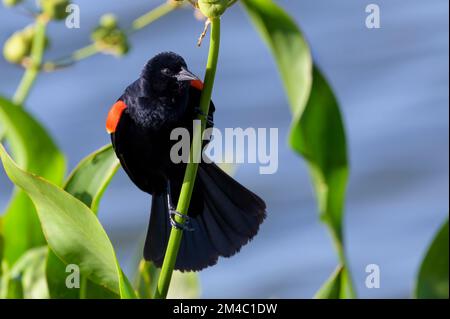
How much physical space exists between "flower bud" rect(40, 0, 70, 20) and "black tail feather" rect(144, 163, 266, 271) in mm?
590

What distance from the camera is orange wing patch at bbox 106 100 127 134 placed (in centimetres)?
186

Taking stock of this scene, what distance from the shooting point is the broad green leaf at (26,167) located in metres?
2.53

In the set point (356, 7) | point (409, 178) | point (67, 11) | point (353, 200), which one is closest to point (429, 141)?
point (409, 178)

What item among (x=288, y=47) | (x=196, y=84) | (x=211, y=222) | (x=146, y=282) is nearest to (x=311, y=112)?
(x=288, y=47)

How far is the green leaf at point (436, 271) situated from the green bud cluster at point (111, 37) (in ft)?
2.72

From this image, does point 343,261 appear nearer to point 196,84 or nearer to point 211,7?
point 196,84

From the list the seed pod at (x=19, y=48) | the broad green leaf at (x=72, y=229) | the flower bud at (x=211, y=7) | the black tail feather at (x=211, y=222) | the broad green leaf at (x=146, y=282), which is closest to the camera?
Answer: the flower bud at (x=211, y=7)

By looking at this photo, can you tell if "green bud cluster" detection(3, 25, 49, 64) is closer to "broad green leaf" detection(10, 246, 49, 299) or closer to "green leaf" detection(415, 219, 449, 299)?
"broad green leaf" detection(10, 246, 49, 299)

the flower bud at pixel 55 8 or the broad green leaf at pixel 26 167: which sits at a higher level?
the flower bud at pixel 55 8

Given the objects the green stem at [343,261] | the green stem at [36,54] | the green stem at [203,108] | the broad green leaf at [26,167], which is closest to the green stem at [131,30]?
the green stem at [36,54]

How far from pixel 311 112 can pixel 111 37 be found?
51 cm

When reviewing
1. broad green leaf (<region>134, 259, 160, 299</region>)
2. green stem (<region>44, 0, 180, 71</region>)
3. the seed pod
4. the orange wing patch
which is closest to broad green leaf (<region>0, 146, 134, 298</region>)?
the orange wing patch

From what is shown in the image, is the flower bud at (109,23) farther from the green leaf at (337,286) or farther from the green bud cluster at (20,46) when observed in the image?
the green leaf at (337,286)
